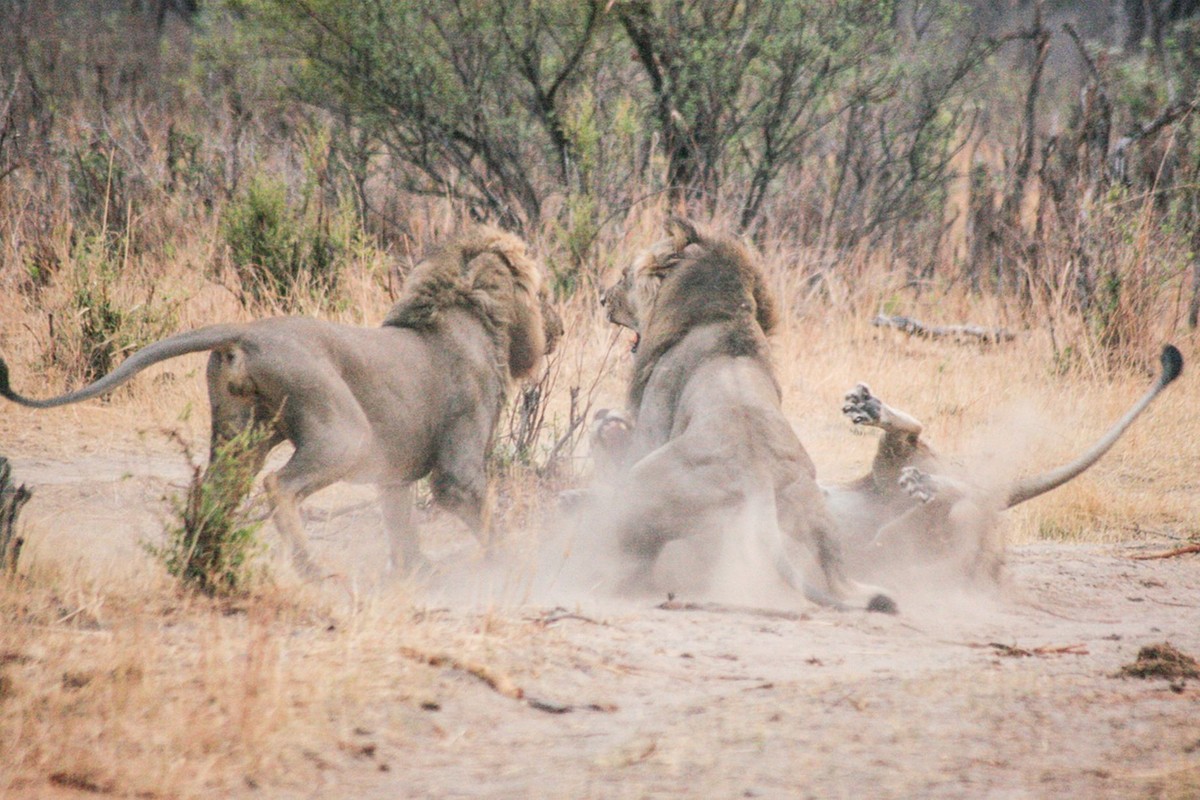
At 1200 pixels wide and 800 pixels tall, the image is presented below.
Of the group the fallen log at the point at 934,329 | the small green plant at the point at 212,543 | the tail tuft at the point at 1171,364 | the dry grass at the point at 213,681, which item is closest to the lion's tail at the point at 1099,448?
the tail tuft at the point at 1171,364

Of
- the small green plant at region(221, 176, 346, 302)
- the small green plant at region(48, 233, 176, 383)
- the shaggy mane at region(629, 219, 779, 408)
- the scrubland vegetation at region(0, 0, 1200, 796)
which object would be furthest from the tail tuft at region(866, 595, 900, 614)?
the small green plant at region(221, 176, 346, 302)

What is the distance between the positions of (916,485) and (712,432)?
0.88 m

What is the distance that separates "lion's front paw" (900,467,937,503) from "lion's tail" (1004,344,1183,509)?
0.55m

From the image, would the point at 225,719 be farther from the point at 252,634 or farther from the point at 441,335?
the point at 441,335

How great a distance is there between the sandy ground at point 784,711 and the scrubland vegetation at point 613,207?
5.60ft

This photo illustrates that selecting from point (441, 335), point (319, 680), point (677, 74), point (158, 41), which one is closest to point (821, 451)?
point (441, 335)

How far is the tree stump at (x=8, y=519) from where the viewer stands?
3.86m

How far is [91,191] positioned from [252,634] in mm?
7089

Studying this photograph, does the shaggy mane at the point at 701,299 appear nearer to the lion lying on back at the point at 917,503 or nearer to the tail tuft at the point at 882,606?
the lion lying on back at the point at 917,503

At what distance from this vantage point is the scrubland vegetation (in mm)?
7473

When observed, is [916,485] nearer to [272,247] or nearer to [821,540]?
[821,540]

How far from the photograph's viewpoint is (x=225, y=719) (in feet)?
9.23

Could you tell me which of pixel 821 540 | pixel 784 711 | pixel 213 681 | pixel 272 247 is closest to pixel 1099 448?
pixel 821 540

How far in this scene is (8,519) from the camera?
3963 millimetres
